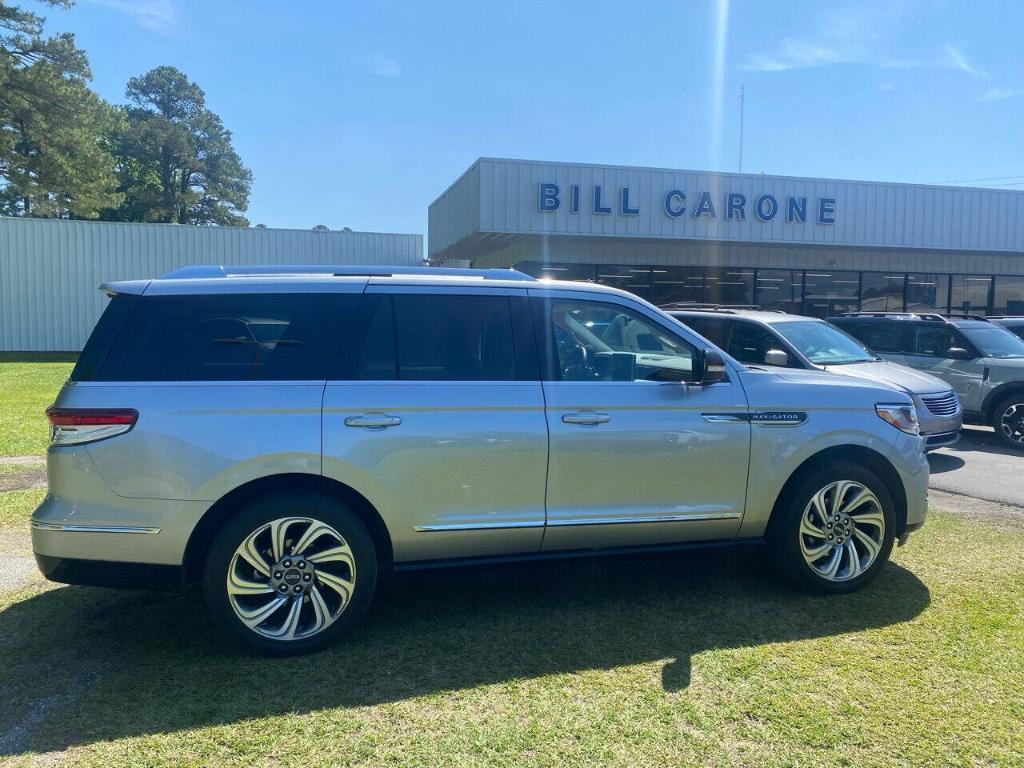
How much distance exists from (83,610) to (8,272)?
2412 cm

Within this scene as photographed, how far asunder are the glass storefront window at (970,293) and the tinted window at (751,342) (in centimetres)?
1762

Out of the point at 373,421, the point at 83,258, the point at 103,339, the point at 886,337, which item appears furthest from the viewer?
the point at 83,258

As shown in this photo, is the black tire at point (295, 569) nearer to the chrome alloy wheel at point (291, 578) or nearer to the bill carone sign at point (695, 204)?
the chrome alloy wheel at point (291, 578)

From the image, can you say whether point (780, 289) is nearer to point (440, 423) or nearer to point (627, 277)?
point (627, 277)

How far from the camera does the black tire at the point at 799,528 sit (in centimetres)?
441

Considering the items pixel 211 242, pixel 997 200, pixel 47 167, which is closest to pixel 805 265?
pixel 997 200

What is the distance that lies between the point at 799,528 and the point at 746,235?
1588 centimetres

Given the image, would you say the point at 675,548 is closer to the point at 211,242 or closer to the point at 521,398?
the point at 521,398

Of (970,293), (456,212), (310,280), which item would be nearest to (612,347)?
(310,280)

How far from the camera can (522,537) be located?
4027mm

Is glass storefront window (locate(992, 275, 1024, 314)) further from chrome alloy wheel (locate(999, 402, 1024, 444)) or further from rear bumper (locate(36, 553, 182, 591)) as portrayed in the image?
rear bumper (locate(36, 553, 182, 591))

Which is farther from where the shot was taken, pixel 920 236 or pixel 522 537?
pixel 920 236

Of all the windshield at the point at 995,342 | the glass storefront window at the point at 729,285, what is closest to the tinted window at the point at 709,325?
the windshield at the point at 995,342

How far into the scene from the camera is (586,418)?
404 cm
